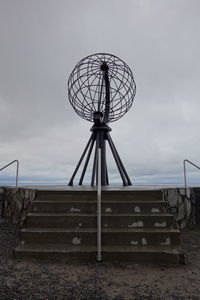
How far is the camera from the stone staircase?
3.15m

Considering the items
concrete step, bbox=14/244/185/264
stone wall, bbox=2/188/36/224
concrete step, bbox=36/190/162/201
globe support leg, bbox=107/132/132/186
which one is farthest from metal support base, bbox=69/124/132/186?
concrete step, bbox=14/244/185/264

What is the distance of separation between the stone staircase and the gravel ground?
168 mm

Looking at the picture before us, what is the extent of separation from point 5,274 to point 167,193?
3.27 m

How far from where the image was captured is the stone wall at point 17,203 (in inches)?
186

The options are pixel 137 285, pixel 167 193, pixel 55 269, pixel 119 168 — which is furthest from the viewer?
pixel 119 168

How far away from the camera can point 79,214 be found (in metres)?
3.79

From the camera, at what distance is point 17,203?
522cm

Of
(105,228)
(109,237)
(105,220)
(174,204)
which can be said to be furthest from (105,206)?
(174,204)

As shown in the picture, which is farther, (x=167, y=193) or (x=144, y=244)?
(x=167, y=193)

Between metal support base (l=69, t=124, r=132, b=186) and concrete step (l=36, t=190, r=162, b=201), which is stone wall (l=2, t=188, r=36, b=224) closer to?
concrete step (l=36, t=190, r=162, b=201)

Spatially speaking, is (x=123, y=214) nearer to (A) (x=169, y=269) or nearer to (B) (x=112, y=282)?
(A) (x=169, y=269)

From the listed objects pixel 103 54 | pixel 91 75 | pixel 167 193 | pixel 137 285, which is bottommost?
pixel 137 285

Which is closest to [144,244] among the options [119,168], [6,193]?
[6,193]

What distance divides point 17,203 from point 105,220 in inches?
100
